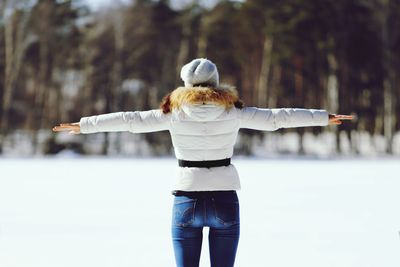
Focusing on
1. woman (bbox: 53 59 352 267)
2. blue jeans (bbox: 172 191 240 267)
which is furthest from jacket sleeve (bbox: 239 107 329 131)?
blue jeans (bbox: 172 191 240 267)

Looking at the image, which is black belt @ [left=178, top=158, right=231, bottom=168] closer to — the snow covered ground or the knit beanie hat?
the knit beanie hat

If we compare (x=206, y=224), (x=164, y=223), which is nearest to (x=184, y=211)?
(x=206, y=224)

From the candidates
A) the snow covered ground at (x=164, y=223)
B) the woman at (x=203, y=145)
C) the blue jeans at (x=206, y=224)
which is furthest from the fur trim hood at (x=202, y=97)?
the snow covered ground at (x=164, y=223)

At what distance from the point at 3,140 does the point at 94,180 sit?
13.5 m

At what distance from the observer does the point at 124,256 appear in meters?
5.38

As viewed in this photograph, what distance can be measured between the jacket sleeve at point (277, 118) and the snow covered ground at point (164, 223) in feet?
7.44

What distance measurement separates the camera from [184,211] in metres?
2.88

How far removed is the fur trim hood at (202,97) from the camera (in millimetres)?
2881

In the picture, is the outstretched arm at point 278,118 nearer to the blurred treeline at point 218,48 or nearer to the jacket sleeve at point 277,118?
the jacket sleeve at point 277,118

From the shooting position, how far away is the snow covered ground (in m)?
5.33

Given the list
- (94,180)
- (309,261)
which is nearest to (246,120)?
(309,261)

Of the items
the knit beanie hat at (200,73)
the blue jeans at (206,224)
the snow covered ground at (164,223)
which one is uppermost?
the knit beanie hat at (200,73)

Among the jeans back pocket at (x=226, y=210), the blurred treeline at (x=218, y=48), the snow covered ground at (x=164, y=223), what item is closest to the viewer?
the jeans back pocket at (x=226, y=210)

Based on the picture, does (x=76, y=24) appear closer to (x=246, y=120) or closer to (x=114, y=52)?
(x=114, y=52)
